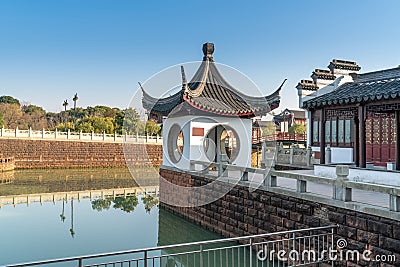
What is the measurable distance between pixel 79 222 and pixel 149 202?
387 cm

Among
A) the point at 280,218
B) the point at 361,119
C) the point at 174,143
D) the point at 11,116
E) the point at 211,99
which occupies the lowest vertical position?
the point at 280,218

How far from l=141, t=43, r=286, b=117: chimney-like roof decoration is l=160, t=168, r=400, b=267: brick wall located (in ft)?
5.90

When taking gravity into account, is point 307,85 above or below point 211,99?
above

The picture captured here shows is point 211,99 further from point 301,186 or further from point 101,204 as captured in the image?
point 101,204

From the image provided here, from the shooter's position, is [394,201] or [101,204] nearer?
[394,201]

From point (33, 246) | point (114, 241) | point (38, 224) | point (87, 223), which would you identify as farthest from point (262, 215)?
point (38, 224)

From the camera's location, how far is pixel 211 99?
387 inches

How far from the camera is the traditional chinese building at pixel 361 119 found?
7508 mm

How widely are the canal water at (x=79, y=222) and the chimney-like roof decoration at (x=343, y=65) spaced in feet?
26.2

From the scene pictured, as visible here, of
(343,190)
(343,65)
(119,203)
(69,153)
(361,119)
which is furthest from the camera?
(69,153)

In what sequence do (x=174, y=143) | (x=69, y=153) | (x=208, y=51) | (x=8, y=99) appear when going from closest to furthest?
(x=174, y=143) < (x=208, y=51) < (x=69, y=153) < (x=8, y=99)

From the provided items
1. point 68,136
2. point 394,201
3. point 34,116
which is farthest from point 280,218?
point 34,116

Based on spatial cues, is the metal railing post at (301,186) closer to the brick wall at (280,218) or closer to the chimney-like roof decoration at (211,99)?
the brick wall at (280,218)

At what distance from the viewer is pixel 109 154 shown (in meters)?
28.3
